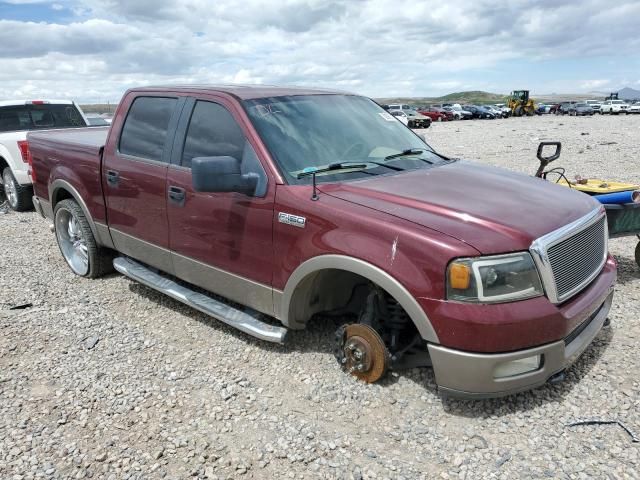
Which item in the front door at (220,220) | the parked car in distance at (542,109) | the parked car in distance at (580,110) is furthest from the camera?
the parked car in distance at (542,109)

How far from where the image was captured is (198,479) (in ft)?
9.04

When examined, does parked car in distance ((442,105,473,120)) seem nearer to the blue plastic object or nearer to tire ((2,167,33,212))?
tire ((2,167,33,212))

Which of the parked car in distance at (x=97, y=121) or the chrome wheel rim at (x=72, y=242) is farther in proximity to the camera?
the parked car in distance at (x=97, y=121)

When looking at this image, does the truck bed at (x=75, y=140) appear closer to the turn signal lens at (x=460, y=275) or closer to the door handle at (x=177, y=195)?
the door handle at (x=177, y=195)

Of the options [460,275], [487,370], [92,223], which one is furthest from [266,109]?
[92,223]

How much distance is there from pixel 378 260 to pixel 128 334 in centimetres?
247

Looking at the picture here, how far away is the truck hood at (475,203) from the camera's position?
9.29 ft

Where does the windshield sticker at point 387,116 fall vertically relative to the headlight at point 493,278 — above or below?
above

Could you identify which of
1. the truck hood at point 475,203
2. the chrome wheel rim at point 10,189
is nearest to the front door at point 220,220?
the truck hood at point 475,203

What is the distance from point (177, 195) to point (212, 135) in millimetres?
541

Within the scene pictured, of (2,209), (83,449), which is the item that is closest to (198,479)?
(83,449)

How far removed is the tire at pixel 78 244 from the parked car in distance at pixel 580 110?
5338cm

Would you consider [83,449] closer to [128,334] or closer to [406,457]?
[128,334]

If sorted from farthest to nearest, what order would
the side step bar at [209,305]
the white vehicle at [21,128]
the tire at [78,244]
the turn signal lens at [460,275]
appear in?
the white vehicle at [21,128] < the tire at [78,244] < the side step bar at [209,305] < the turn signal lens at [460,275]
